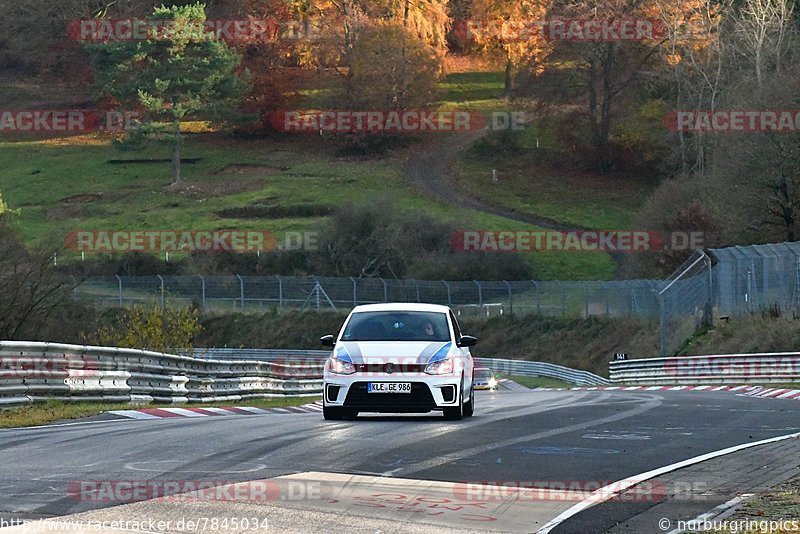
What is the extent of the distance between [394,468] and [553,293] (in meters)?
45.8

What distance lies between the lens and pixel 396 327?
1845 cm

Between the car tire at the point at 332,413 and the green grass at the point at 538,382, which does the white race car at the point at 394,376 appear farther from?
the green grass at the point at 538,382

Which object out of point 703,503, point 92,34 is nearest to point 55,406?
point 703,503

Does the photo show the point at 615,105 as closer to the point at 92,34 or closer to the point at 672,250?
the point at 672,250

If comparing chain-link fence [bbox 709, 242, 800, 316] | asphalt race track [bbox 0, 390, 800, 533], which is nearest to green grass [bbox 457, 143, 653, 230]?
chain-link fence [bbox 709, 242, 800, 316]

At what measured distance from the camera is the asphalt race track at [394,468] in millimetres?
9438

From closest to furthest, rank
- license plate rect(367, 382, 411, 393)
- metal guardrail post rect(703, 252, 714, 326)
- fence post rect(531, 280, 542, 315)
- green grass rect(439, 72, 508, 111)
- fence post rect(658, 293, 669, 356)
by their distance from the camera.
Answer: license plate rect(367, 382, 411, 393)
metal guardrail post rect(703, 252, 714, 326)
fence post rect(658, 293, 669, 356)
fence post rect(531, 280, 542, 315)
green grass rect(439, 72, 508, 111)

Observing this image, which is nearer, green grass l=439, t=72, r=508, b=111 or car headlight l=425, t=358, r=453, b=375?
car headlight l=425, t=358, r=453, b=375

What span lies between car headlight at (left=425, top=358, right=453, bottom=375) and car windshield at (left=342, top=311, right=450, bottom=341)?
669mm

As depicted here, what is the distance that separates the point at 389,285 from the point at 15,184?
5317cm

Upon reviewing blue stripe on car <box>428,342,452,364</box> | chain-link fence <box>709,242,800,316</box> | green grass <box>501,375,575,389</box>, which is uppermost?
blue stripe on car <box>428,342,452,364</box>

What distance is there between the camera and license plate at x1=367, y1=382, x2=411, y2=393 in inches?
685

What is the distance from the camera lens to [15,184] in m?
103

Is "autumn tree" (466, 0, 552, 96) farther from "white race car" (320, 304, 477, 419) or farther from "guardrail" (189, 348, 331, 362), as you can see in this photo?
"white race car" (320, 304, 477, 419)
